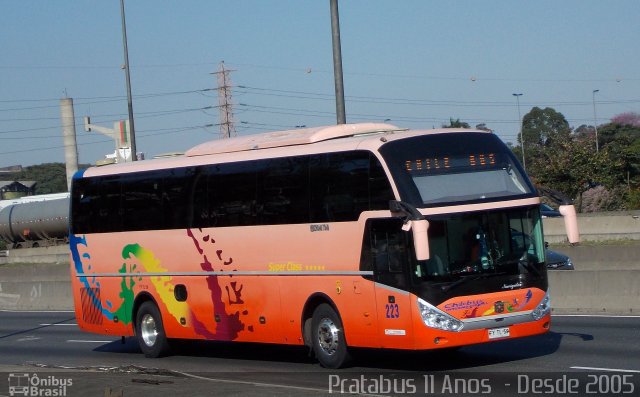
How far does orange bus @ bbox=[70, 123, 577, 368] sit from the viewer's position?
13586 millimetres

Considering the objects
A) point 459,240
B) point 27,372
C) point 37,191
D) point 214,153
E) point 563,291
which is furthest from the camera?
point 37,191

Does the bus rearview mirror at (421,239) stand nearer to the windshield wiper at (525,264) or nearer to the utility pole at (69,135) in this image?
the windshield wiper at (525,264)

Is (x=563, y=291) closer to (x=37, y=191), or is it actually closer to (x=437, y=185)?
(x=437, y=185)

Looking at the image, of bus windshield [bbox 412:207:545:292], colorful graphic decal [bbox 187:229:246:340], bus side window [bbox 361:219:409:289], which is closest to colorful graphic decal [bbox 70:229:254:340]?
colorful graphic decal [bbox 187:229:246:340]

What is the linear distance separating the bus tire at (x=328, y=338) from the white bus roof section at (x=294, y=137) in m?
2.70

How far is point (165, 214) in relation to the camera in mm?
18328

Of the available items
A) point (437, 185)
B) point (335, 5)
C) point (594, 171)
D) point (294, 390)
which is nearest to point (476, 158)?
point (437, 185)

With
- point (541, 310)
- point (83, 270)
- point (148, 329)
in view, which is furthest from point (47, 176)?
point (541, 310)

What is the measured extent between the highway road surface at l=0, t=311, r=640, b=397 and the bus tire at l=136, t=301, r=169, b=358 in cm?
24

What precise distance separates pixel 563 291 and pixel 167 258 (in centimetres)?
921

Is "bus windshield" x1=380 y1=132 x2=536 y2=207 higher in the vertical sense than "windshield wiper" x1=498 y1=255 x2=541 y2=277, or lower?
higher

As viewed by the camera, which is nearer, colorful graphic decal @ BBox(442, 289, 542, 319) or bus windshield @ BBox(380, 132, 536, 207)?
colorful graphic decal @ BBox(442, 289, 542, 319)

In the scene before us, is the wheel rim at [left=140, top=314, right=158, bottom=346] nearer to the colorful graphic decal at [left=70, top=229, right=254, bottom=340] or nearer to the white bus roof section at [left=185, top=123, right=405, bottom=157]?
the colorful graphic decal at [left=70, top=229, right=254, bottom=340]

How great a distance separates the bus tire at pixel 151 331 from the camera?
18797mm
